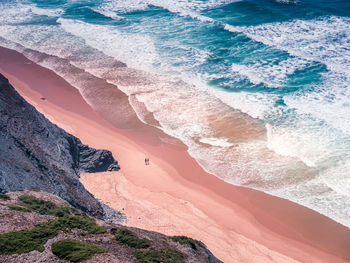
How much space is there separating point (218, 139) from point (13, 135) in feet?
44.9

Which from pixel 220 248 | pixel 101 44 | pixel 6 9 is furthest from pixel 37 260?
pixel 6 9

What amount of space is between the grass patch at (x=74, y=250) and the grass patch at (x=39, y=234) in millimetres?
531

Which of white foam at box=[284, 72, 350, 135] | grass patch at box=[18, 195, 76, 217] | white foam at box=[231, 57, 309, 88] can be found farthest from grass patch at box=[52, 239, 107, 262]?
white foam at box=[231, 57, 309, 88]

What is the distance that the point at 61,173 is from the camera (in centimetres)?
1731

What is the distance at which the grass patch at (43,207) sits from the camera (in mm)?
13047

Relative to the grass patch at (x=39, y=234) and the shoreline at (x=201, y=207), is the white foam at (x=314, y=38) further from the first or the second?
the grass patch at (x=39, y=234)

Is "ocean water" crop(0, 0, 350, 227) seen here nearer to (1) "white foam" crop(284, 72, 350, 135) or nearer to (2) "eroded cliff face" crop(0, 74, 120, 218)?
(1) "white foam" crop(284, 72, 350, 135)

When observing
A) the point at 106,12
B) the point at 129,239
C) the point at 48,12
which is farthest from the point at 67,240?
the point at 48,12

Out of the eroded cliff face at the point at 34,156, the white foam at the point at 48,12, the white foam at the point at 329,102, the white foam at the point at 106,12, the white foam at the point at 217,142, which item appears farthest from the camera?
the white foam at the point at 48,12

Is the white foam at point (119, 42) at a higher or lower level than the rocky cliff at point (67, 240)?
higher

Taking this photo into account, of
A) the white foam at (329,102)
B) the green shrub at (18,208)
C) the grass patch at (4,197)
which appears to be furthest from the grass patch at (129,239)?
the white foam at (329,102)

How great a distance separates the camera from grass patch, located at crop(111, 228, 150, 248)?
1209 cm

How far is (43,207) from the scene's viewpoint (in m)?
13.3

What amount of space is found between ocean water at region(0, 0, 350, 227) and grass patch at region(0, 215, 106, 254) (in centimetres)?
1084
